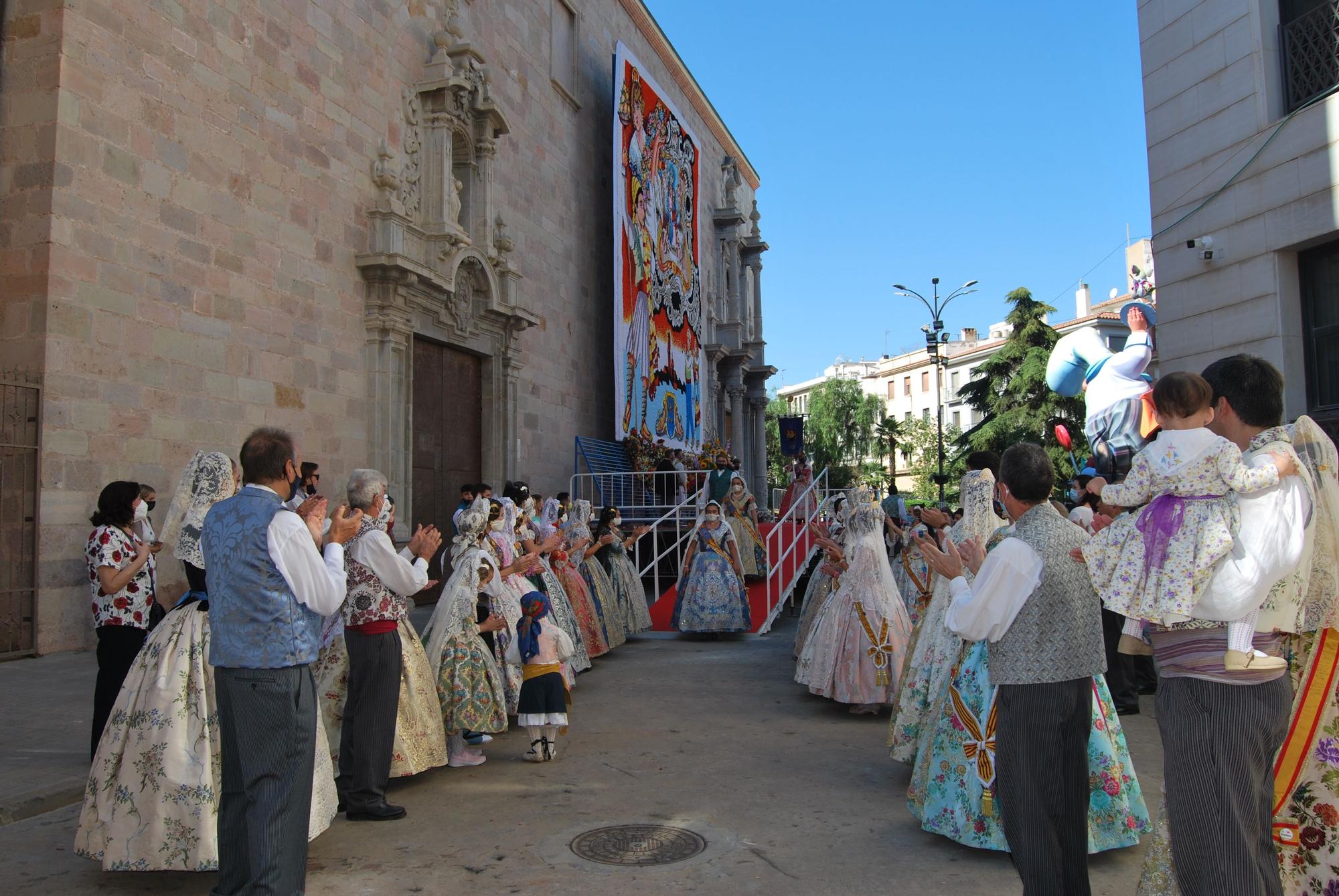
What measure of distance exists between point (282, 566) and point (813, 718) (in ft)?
15.6

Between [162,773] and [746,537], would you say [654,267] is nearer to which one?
[746,537]

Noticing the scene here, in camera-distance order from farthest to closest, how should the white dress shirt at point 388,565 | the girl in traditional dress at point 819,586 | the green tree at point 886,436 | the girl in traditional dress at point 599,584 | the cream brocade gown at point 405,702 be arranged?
the green tree at point 886,436 → the girl in traditional dress at point 599,584 → the girl in traditional dress at point 819,586 → the cream brocade gown at point 405,702 → the white dress shirt at point 388,565

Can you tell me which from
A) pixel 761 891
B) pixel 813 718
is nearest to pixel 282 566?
pixel 761 891

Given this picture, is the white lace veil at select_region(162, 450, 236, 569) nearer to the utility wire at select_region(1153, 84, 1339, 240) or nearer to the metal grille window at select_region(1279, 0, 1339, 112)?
the utility wire at select_region(1153, 84, 1339, 240)

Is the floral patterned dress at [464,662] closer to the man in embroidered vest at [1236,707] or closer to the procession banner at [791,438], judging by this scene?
the man in embroidered vest at [1236,707]

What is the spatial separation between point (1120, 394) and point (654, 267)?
14.5 meters

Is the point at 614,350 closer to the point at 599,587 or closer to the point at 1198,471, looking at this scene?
the point at 599,587

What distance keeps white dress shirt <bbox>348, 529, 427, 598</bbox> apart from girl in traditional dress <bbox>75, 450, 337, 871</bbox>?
89 centimetres

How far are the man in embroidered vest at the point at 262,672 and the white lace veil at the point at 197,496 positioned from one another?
478 mm

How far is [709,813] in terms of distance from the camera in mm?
4805

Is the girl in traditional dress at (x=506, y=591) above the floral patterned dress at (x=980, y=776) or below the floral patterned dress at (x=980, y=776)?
above

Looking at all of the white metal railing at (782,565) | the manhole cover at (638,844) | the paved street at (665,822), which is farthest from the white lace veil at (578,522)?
the manhole cover at (638,844)

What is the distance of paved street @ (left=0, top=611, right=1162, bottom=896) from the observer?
155 inches

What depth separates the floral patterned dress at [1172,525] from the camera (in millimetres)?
2729
